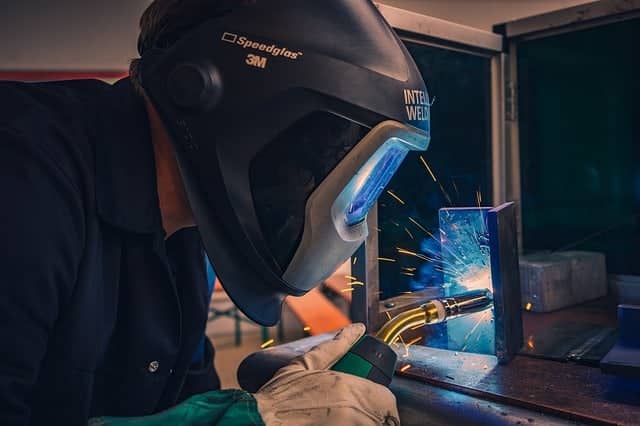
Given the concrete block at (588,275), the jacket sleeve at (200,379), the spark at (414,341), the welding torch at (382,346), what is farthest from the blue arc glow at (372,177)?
the concrete block at (588,275)

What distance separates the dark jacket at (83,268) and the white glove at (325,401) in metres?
0.19

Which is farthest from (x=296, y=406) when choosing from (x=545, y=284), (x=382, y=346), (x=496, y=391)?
(x=545, y=284)

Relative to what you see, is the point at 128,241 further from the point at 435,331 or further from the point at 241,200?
the point at 435,331

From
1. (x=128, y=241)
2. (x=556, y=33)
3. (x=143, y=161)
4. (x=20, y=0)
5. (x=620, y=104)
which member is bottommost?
(x=128, y=241)

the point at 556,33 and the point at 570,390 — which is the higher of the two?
the point at 556,33

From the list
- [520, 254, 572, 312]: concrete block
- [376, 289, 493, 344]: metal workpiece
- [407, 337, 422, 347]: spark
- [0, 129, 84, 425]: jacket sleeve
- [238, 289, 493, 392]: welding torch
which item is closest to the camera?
[0, 129, 84, 425]: jacket sleeve

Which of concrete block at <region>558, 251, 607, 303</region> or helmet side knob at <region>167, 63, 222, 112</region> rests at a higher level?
helmet side knob at <region>167, 63, 222, 112</region>

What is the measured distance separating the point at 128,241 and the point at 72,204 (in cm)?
13

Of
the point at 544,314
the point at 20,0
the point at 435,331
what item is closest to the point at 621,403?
the point at 435,331

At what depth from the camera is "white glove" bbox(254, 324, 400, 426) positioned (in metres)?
0.75

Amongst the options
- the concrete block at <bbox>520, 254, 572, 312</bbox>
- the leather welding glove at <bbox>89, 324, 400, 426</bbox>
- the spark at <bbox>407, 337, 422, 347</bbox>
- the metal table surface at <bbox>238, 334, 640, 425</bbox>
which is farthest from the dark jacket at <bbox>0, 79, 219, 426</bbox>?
the concrete block at <bbox>520, 254, 572, 312</bbox>

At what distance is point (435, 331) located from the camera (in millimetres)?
1159

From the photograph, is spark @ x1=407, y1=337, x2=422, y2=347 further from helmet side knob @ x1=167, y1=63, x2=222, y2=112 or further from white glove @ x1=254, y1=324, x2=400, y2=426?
helmet side knob @ x1=167, y1=63, x2=222, y2=112

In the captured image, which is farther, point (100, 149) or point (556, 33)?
point (556, 33)
